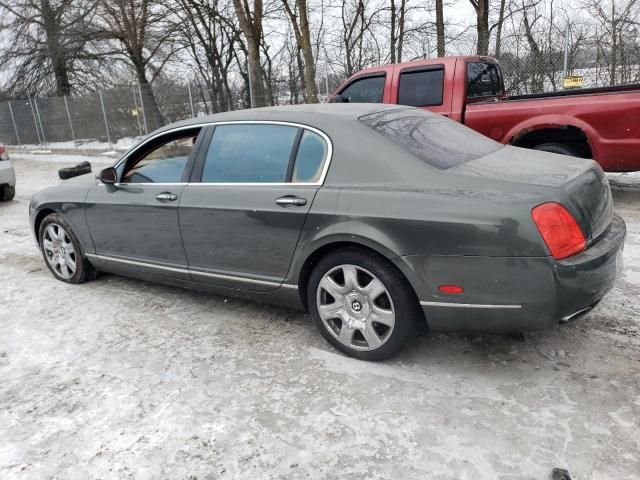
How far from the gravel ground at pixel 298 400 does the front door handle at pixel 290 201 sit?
914 millimetres

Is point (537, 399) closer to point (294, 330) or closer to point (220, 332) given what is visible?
point (294, 330)

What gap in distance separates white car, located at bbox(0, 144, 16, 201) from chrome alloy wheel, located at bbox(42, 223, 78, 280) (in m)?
4.85

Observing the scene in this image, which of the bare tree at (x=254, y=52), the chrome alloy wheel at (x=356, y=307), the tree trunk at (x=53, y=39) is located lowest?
the chrome alloy wheel at (x=356, y=307)

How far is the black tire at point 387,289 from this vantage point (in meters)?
2.87

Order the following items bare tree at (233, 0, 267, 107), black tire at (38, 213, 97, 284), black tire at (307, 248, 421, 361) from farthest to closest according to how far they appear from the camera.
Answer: bare tree at (233, 0, 267, 107) < black tire at (38, 213, 97, 284) < black tire at (307, 248, 421, 361)

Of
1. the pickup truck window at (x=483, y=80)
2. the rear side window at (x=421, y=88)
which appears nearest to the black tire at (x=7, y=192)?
the rear side window at (x=421, y=88)

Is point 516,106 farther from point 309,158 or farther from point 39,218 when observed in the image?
point 39,218

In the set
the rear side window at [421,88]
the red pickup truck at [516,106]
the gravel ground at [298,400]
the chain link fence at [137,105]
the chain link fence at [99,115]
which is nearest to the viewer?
the gravel ground at [298,400]

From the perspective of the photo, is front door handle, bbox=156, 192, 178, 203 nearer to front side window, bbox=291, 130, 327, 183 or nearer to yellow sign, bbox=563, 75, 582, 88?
front side window, bbox=291, 130, 327, 183

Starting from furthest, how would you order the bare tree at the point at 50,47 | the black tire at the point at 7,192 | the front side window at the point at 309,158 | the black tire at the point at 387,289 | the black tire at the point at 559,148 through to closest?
the bare tree at the point at 50,47 → the black tire at the point at 7,192 → the black tire at the point at 559,148 → the front side window at the point at 309,158 → the black tire at the point at 387,289

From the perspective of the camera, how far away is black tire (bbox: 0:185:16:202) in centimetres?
903

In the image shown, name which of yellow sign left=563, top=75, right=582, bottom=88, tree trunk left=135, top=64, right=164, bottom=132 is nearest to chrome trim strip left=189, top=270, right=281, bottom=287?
yellow sign left=563, top=75, right=582, bottom=88

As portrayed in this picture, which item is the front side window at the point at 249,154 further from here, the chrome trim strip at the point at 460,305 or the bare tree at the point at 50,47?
the bare tree at the point at 50,47

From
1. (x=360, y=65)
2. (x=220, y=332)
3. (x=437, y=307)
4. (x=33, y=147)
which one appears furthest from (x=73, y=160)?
(x=437, y=307)
